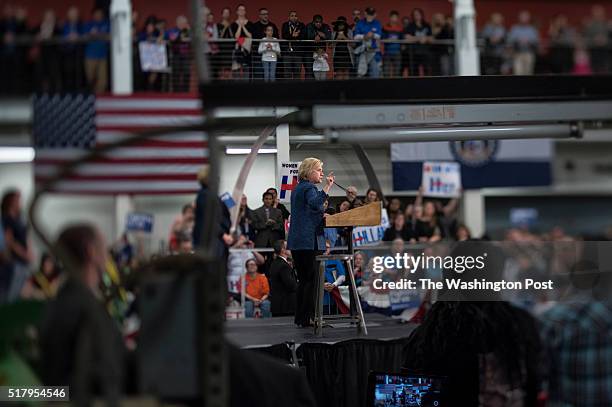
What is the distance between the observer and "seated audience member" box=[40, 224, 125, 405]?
199cm

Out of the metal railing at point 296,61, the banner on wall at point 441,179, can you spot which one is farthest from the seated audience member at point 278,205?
the banner on wall at point 441,179

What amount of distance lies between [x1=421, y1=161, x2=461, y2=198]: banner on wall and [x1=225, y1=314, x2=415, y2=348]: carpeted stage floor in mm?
1348

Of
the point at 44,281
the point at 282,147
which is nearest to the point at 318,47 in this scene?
the point at 282,147

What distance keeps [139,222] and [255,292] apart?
2.11 m

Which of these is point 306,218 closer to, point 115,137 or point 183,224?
point 183,224

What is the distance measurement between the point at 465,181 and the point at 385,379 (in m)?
2.96

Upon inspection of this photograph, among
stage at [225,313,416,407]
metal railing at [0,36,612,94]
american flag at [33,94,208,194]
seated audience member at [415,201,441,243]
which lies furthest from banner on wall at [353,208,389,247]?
metal railing at [0,36,612,94]

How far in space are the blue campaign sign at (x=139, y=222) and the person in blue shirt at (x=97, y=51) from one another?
31.2 inches

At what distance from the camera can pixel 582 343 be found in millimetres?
3668

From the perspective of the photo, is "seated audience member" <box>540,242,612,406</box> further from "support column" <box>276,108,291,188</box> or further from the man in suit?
the man in suit

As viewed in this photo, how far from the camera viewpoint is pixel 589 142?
4.38 meters

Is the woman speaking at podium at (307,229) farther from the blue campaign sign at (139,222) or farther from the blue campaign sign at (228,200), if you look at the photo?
the blue campaign sign at (139,222)

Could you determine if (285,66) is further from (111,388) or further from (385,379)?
(111,388)

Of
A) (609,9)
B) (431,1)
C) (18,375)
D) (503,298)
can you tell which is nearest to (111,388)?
(18,375)
